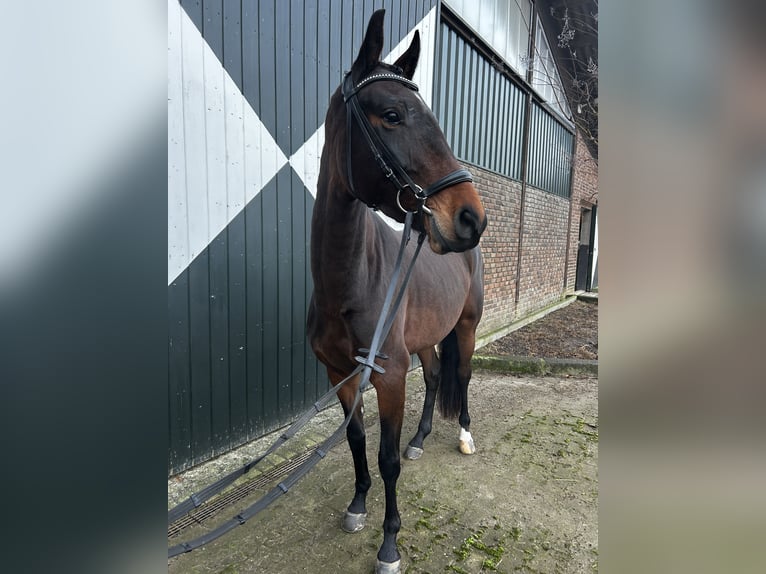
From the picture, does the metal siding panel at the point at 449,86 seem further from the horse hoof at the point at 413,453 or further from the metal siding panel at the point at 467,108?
the horse hoof at the point at 413,453

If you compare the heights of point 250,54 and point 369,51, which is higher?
point 250,54

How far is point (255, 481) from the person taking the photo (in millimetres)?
2740

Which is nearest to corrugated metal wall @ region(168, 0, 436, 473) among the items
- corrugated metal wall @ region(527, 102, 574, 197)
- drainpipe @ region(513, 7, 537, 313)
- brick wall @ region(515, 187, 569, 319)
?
drainpipe @ region(513, 7, 537, 313)

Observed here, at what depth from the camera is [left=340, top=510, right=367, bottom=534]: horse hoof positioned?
2281 millimetres

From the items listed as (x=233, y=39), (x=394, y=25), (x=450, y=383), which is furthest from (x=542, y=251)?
(x=233, y=39)

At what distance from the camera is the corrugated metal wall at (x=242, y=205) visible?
8.74 ft

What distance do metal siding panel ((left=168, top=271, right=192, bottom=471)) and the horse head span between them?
1.52 metres

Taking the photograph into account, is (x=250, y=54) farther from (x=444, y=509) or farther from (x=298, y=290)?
(x=444, y=509)

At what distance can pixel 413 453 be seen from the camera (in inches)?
122

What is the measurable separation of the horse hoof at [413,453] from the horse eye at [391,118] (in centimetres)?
233

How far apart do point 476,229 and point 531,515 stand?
1.81 meters

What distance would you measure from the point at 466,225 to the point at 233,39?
2.30 metres

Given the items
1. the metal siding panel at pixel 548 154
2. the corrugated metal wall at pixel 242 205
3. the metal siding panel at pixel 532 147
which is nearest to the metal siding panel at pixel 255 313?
the corrugated metal wall at pixel 242 205
